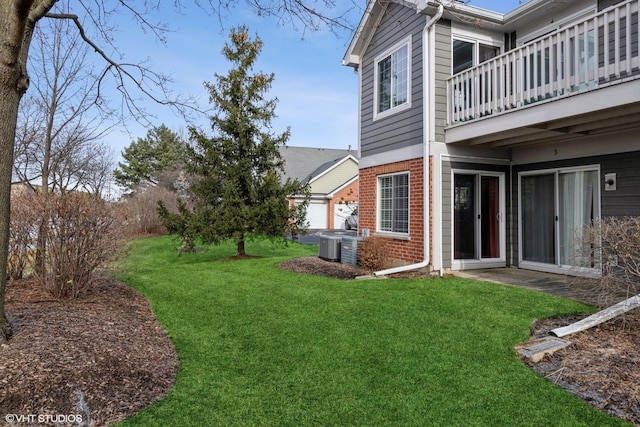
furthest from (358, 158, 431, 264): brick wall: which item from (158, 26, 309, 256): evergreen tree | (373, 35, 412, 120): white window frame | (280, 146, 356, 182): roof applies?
(280, 146, 356, 182): roof

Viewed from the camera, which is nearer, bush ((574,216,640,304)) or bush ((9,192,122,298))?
bush ((574,216,640,304))

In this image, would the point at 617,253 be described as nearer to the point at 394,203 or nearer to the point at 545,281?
the point at 545,281

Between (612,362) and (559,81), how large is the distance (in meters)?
4.53

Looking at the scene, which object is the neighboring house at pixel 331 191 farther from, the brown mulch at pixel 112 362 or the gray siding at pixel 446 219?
the brown mulch at pixel 112 362

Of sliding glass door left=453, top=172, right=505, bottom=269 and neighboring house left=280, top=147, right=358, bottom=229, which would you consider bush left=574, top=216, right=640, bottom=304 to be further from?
neighboring house left=280, top=147, right=358, bottom=229

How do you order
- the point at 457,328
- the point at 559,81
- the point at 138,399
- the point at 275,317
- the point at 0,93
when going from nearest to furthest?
1. the point at 138,399
2. the point at 0,93
3. the point at 457,328
4. the point at 275,317
5. the point at 559,81

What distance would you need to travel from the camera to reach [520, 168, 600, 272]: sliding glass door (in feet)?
26.1

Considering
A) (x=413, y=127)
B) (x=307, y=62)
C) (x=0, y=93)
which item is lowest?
(x=0, y=93)

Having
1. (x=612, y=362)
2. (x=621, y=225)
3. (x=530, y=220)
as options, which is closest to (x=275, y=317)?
(x=612, y=362)

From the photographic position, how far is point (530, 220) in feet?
30.0

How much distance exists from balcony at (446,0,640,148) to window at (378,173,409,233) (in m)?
1.63

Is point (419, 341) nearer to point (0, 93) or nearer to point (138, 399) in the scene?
point (138, 399)

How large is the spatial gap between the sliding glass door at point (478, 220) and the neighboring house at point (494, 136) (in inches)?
1.0

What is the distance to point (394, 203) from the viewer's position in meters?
9.94
